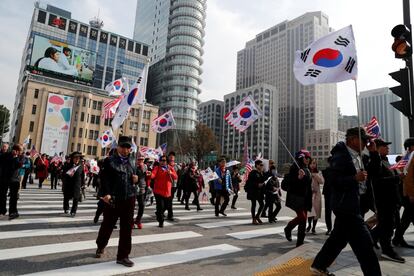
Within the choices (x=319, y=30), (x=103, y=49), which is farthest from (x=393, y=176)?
(x=319, y=30)

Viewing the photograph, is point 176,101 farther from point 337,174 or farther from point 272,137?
point 337,174

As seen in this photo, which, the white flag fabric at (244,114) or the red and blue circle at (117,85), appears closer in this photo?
the white flag fabric at (244,114)

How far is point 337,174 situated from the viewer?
3795 millimetres

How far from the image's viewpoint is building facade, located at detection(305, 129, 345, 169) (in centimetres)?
11856

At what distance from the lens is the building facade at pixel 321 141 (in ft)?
389

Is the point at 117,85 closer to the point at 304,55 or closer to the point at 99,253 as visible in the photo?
the point at 304,55

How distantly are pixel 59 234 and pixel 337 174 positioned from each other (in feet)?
18.3

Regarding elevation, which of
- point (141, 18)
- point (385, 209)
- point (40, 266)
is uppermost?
point (141, 18)

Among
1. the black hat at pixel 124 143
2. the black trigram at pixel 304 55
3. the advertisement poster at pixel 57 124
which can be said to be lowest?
the black hat at pixel 124 143

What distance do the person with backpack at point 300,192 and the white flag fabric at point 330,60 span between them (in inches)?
65.8

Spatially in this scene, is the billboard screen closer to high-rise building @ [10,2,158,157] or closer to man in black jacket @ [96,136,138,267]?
high-rise building @ [10,2,158,157]

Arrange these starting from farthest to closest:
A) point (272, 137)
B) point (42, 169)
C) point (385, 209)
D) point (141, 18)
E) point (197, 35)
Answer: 1. point (272, 137)
2. point (141, 18)
3. point (197, 35)
4. point (42, 169)
5. point (385, 209)

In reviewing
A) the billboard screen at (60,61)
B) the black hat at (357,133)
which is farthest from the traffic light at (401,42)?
the billboard screen at (60,61)

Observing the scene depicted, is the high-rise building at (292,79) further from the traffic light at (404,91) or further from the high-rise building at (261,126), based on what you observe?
the traffic light at (404,91)
